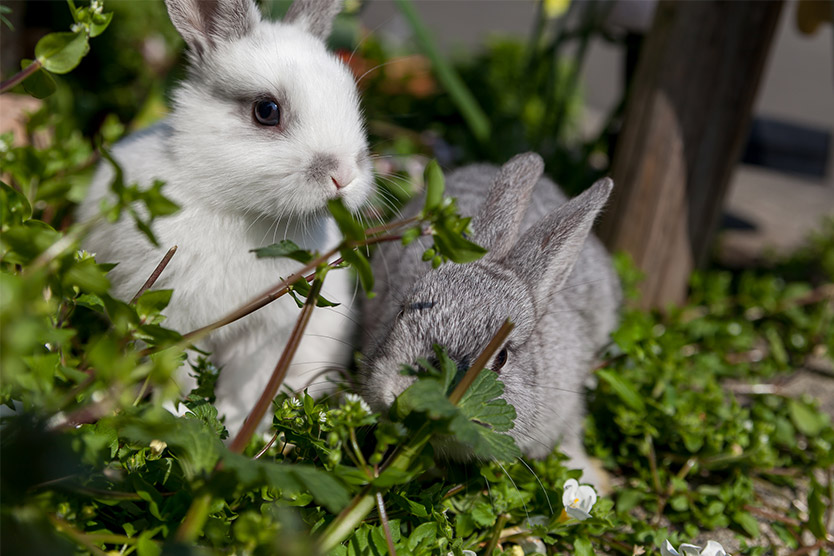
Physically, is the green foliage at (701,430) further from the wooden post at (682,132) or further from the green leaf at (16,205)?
the green leaf at (16,205)

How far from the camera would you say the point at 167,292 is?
162cm

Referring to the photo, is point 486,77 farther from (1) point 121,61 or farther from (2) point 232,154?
(2) point 232,154

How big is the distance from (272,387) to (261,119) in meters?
Result: 1.01

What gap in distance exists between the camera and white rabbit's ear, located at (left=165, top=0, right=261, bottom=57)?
91.3 inches

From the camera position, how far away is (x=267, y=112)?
225 centimetres

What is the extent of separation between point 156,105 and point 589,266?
255 cm

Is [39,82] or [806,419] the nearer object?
[39,82]

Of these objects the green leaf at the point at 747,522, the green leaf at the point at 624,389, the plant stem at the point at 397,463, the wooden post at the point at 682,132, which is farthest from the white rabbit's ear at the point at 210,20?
the green leaf at the point at 747,522

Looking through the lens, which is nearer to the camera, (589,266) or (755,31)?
(589,266)

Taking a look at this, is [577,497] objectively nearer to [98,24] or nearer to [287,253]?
[287,253]

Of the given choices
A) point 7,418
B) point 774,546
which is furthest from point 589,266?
point 7,418

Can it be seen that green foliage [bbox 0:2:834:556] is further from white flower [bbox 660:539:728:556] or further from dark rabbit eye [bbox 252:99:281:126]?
dark rabbit eye [bbox 252:99:281:126]

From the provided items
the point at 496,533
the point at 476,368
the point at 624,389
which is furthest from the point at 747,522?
the point at 476,368

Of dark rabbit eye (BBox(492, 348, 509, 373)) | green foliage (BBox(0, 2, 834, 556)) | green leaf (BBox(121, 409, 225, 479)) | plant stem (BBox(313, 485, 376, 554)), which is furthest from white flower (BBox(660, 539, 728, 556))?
green leaf (BBox(121, 409, 225, 479))
